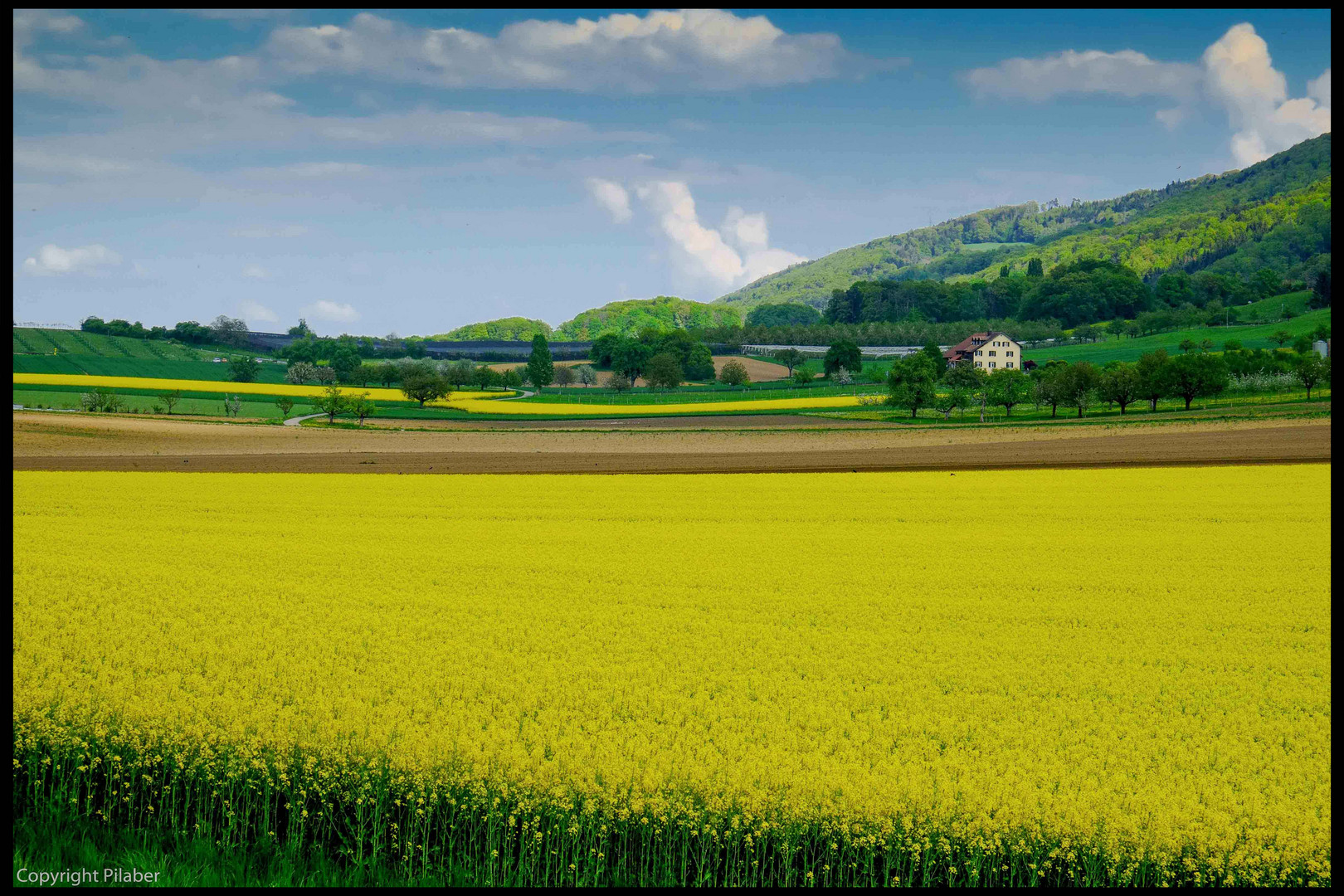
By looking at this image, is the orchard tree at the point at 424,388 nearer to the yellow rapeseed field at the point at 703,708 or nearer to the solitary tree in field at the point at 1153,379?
the solitary tree in field at the point at 1153,379

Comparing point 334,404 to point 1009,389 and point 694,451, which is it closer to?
point 694,451

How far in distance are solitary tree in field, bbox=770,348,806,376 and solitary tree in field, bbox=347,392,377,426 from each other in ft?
170

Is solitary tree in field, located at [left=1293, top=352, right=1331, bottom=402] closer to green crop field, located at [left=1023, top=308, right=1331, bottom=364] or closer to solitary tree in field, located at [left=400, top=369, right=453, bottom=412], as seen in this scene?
green crop field, located at [left=1023, top=308, right=1331, bottom=364]

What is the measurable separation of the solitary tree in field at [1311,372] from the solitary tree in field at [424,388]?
6951cm

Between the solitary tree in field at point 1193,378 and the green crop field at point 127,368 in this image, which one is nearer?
the solitary tree in field at point 1193,378

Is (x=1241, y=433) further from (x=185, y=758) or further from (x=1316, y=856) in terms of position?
(x=185, y=758)

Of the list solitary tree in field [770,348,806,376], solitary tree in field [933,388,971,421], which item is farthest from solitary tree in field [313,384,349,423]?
solitary tree in field [770,348,806,376]

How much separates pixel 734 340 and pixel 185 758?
130734mm

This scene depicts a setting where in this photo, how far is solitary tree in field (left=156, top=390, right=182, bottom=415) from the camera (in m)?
76.6

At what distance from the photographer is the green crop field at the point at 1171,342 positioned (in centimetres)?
11188

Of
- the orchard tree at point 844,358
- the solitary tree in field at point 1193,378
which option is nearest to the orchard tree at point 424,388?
the orchard tree at point 844,358

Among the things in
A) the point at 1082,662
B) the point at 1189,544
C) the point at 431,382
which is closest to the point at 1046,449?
the point at 1189,544

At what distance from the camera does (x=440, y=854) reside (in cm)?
777

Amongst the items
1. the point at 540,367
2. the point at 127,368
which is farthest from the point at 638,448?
the point at 127,368
